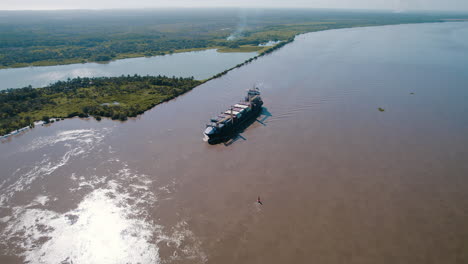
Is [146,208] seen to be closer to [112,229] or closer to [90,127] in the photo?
[112,229]

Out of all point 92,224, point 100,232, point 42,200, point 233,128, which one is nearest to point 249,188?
point 233,128

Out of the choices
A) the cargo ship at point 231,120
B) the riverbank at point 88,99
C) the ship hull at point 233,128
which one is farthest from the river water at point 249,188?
the riverbank at point 88,99

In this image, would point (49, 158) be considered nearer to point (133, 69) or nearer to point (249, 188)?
point (249, 188)

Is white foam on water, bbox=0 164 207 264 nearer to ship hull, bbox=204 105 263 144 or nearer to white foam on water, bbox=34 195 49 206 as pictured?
white foam on water, bbox=34 195 49 206

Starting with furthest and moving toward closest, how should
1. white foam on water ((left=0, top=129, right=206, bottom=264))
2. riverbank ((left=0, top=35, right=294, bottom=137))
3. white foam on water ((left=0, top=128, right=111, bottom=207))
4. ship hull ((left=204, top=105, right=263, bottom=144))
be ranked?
riverbank ((left=0, top=35, right=294, bottom=137))
ship hull ((left=204, top=105, right=263, bottom=144))
white foam on water ((left=0, top=128, right=111, bottom=207))
white foam on water ((left=0, top=129, right=206, bottom=264))

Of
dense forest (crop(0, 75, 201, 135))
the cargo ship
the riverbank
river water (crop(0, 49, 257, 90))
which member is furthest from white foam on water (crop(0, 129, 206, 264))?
river water (crop(0, 49, 257, 90))
